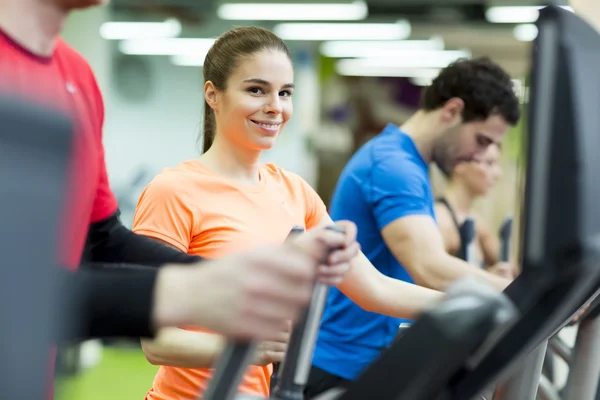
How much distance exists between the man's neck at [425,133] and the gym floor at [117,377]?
3115mm

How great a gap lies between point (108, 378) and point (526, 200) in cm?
569

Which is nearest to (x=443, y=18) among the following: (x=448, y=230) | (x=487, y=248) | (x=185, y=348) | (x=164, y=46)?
(x=164, y=46)

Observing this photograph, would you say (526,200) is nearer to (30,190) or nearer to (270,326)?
(270,326)

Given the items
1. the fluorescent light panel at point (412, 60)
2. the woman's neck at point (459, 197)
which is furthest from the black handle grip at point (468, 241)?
the fluorescent light panel at point (412, 60)

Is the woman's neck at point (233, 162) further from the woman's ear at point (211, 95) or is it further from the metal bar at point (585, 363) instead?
the metal bar at point (585, 363)

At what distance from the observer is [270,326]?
70 centimetres

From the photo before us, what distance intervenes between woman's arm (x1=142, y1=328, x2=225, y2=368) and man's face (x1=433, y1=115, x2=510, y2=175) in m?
1.11

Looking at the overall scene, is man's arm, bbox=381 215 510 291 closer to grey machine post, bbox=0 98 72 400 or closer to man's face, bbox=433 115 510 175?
man's face, bbox=433 115 510 175

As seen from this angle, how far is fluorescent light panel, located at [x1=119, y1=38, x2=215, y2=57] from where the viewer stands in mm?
10297

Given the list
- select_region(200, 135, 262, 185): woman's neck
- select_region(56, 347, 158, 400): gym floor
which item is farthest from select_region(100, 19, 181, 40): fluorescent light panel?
select_region(200, 135, 262, 185): woman's neck

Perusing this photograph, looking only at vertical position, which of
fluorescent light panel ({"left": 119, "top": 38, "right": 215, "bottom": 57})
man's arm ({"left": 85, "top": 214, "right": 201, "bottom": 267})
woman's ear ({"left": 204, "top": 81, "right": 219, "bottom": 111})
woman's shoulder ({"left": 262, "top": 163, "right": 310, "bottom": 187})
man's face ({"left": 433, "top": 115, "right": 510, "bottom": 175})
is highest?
woman's ear ({"left": 204, "top": 81, "right": 219, "bottom": 111})

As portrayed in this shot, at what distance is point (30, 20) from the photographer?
118 cm

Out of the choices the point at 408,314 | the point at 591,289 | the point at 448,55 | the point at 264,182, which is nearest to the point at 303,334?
the point at 591,289

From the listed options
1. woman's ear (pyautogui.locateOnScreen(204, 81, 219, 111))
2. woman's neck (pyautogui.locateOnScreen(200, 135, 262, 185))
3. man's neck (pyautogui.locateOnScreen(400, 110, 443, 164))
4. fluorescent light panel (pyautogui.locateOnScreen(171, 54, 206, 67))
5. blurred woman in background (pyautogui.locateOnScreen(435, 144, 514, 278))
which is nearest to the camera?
woman's neck (pyautogui.locateOnScreen(200, 135, 262, 185))
